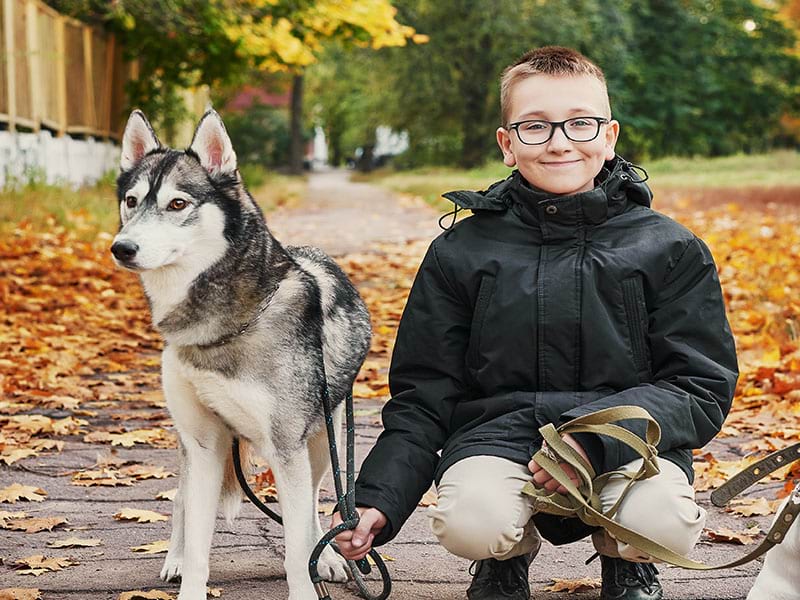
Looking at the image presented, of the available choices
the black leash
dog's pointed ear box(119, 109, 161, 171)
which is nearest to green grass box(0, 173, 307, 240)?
dog's pointed ear box(119, 109, 161, 171)

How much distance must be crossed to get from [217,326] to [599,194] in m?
1.11

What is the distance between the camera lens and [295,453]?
307 centimetres

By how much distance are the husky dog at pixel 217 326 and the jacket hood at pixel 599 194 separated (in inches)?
21.9

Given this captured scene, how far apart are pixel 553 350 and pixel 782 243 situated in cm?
850

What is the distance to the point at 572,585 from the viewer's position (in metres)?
3.33

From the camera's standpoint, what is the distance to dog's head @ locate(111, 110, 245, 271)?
9.78ft

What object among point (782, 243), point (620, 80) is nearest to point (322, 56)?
point (620, 80)

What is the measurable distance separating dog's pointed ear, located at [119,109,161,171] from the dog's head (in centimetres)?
2

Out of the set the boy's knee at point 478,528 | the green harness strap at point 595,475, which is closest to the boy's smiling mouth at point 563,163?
the green harness strap at point 595,475

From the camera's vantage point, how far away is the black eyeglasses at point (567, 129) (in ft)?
10.1

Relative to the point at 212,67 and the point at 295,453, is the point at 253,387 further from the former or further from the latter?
the point at 212,67

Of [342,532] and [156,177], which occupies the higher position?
[156,177]

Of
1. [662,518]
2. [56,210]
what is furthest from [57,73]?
[662,518]

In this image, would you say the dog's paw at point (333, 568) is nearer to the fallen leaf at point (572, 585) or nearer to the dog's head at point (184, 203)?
the fallen leaf at point (572, 585)
